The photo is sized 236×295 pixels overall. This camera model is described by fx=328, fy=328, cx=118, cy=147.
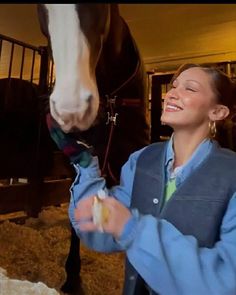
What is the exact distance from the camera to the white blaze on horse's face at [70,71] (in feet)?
1.32

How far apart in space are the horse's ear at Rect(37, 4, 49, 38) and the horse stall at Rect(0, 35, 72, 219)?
3cm

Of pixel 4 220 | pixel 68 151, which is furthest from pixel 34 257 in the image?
pixel 68 151

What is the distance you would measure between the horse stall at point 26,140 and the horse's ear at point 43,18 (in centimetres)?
3

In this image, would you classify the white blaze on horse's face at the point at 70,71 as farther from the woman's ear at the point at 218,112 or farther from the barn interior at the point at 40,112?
the woman's ear at the point at 218,112

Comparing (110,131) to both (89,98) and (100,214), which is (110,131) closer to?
(89,98)

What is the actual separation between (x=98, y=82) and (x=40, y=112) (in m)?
0.09

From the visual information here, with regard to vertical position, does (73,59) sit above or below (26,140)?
above

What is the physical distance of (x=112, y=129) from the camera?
19.0 inches

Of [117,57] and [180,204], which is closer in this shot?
[180,204]

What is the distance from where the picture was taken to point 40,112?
467mm

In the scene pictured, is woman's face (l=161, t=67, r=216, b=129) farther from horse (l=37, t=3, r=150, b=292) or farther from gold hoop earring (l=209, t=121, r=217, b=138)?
horse (l=37, t=3, r=150, b=292)

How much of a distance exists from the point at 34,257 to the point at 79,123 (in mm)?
217

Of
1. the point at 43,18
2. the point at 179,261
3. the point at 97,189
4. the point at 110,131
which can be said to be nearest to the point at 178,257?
the point at 179,261

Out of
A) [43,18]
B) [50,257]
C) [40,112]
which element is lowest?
[50,257]
